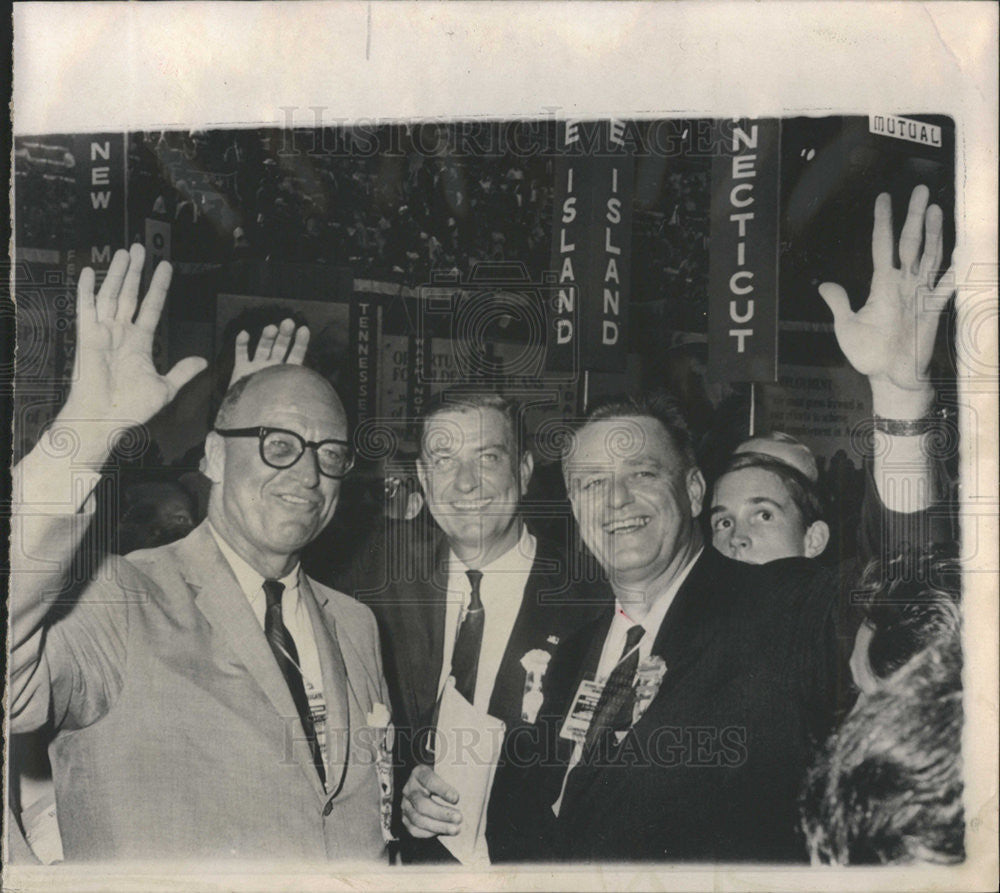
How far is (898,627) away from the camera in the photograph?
9.44 ft

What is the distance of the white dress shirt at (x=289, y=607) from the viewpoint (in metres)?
2.87

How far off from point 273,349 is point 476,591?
0.98 metres

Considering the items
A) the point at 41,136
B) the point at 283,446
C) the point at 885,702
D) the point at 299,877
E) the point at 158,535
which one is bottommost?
the point at 299,877

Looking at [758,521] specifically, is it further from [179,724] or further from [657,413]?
A: [179,724]

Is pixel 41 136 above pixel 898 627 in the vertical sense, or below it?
above

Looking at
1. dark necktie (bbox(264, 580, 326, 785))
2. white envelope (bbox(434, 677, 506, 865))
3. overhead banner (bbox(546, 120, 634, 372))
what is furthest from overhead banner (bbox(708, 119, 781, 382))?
dark necktie (bbox(264, 580, 326, 785))

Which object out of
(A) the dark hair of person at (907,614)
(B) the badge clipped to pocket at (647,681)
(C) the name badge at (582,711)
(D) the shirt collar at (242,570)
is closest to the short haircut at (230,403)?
(D) the shirt collar at (242,570)

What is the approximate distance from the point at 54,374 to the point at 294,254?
33.0 inches

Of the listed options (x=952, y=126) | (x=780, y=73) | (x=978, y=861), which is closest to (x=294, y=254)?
Result: (x=780, y=73)

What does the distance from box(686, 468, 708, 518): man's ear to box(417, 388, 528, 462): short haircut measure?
1.71 ft

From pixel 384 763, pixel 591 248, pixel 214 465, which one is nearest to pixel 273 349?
pixel 214 465

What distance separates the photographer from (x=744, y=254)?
2900mm

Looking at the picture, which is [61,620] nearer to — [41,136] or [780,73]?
[41,136]

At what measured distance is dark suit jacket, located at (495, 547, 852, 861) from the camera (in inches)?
111
